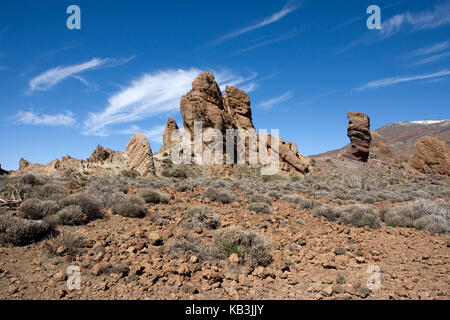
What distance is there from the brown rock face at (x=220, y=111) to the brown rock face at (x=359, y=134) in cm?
1013

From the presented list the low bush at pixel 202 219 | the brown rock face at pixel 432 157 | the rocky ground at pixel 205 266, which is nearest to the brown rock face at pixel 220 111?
the brown rock face at pixel 432 157

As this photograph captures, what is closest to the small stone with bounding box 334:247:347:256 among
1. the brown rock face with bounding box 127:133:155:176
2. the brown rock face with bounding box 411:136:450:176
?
the brown rock face with bounding box 127:133:155:176

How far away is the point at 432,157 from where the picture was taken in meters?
36.3

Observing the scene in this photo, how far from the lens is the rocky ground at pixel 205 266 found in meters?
3.55

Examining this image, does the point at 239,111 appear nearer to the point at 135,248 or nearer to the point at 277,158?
the point at 277,158

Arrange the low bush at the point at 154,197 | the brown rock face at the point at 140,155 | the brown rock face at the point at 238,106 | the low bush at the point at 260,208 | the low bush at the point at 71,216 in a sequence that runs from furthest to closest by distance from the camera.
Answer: the brown rock face at the point at 238,106, the brown rock face at the point at 140,155, the low bush at the point at 154,197, the low bush at the point at 260,208, the low bush at the point at 71,216

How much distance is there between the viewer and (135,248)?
4664 millimetres

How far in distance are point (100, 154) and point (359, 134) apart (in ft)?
126

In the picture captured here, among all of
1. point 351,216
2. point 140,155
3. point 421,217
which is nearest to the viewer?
point 421,217

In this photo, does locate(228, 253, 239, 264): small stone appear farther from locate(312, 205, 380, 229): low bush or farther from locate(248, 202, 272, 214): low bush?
locate(312, 205, 380, 229): low bush

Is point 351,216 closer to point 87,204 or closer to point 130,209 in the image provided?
point 130,209

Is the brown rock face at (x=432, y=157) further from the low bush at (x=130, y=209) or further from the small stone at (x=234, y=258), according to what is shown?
the low bush at (x=130, y=209)

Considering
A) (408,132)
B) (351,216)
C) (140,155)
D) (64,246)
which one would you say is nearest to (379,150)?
(140,155)

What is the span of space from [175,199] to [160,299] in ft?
20.3
